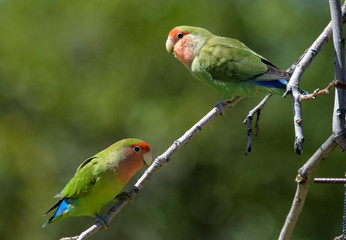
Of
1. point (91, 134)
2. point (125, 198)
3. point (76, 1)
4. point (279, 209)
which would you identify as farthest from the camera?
point (76, 1)

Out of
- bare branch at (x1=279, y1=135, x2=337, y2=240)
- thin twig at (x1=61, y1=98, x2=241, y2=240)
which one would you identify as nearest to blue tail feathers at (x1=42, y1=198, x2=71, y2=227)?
thin twig at (x1=61, y1=98, x2=241, y2=240)

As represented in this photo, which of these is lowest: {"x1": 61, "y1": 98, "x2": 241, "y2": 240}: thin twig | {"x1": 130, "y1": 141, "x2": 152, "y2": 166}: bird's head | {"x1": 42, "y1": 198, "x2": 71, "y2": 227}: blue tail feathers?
{"x1": 61, "y1": 98, "x2": 241, "y2": 240}: thin twig

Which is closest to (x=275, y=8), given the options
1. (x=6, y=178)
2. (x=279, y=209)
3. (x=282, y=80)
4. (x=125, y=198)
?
(x=279, y=209)

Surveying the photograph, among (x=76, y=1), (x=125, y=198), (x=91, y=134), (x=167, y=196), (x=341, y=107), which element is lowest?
(x=341, y=107)

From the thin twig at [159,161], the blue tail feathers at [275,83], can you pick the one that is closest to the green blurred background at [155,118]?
the blue tail feathers at [275,83]

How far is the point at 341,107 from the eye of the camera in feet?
7.23

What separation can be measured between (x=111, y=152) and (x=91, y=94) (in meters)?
6.34

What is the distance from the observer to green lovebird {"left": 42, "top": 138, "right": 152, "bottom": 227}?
12.0ft

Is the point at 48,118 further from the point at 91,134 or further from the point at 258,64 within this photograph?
the point at 258,64

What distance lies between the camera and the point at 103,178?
3658 millimetres

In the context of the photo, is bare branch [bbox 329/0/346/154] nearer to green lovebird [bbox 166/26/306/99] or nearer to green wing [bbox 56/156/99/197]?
green lovebird [bbox 166/26/306/99]

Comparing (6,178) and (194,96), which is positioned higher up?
(6,178)

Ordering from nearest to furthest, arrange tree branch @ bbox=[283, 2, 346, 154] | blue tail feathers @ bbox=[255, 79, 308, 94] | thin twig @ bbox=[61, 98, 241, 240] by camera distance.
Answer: tree branch @ bbox=[283, 2, 346, 154], thin twig @ bbox=[61, 98, 241, 240], blue tail feathers @ bbox=[255, 79, 308, 94]

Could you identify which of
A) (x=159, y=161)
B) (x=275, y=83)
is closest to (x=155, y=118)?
(x=275, y=83)
